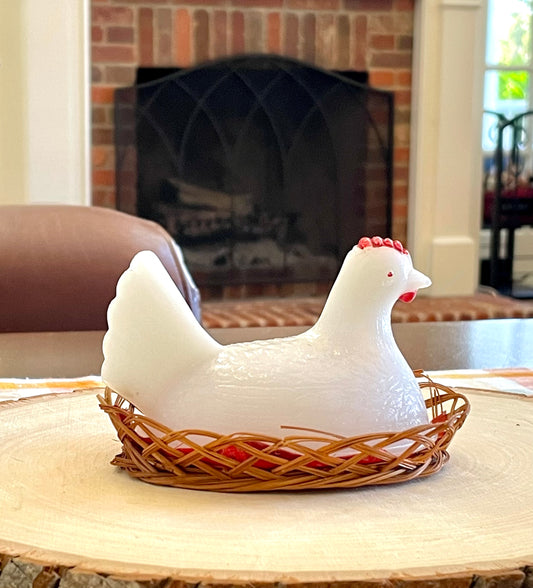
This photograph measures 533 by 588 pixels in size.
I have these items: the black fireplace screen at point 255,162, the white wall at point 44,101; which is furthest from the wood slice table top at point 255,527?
the black fireplace screen at point 255,162

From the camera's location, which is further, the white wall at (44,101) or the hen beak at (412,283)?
the white wall at (44,101)

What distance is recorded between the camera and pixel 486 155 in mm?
4727

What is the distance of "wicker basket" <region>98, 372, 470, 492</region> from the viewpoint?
0.62m

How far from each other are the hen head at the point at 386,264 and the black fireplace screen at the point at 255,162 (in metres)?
2.83

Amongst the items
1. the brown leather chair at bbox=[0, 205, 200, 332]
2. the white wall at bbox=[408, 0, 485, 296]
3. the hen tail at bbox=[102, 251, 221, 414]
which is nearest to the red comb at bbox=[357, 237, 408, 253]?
the hen tail at bbox=[102, 251, 221, 414]

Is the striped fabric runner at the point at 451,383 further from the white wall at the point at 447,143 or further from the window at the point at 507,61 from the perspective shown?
the window at the point at 507,61

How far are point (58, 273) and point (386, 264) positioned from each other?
97 cm

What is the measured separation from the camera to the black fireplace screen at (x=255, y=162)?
11.4 feet

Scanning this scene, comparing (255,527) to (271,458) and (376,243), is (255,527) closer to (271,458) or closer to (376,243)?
(271,458)

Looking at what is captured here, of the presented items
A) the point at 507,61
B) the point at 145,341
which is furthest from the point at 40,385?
the point at 507,61

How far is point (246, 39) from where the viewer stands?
3.57 metres

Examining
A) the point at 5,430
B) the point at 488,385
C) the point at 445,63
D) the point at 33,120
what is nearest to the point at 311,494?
the point at 5,430

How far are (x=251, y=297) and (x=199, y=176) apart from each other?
1.53 feet

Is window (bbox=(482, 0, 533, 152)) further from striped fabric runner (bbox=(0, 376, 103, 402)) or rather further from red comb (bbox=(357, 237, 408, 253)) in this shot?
red comb (bbox=(357, 237, 408, 253))
